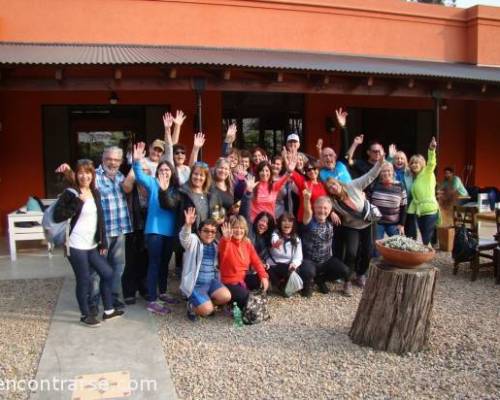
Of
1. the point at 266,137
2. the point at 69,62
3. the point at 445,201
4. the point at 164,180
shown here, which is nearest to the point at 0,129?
the point at 69,62

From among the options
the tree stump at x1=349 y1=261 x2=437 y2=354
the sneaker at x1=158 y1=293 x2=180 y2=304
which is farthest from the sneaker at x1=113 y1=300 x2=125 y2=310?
the tree stump at x1=349 y1=261 x2=437 y2=354

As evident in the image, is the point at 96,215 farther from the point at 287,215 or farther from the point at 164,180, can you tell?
the point at 287,215

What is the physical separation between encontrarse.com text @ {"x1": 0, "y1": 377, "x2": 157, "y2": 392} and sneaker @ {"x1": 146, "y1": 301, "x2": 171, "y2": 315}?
50.6 inches

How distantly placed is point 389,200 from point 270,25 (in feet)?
21.5

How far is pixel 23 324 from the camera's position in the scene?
173 inches

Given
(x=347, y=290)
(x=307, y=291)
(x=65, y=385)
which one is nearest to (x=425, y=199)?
(x=347, y=290)

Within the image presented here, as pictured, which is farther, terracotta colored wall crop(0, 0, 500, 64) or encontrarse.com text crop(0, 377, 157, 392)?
terracotta colored wall crop(0, 0, 500, 64)

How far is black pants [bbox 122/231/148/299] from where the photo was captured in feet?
15.6

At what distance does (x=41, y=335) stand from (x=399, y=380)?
292 centimetres

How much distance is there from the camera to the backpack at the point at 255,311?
4.32 meters

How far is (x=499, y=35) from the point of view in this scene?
12.4 metres

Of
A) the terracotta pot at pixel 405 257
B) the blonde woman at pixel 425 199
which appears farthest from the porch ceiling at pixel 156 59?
the terracotta pot at pixel 405 257

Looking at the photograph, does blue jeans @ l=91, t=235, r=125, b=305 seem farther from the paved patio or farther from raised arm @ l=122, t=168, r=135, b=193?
raised arm @ l=122, t=168, r=135, b=193

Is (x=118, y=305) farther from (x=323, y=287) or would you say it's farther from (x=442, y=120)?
(x=442, y=120)
